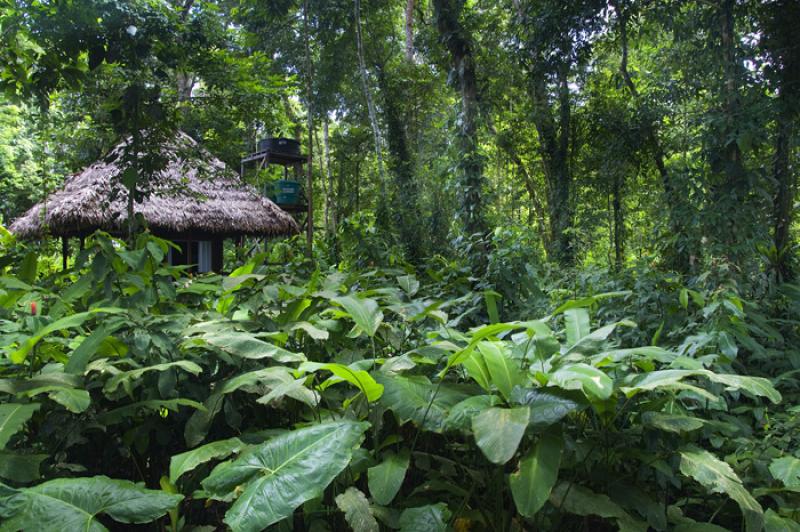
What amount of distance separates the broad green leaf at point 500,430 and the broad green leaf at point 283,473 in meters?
0.29

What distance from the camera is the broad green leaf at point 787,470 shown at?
1430mm

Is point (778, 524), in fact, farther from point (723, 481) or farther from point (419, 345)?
point (419, 345)

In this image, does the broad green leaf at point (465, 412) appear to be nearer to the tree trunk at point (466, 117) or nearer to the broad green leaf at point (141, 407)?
the broad green leaf at point (141, 407)

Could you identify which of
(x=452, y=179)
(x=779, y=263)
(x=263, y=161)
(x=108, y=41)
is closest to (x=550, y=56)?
(x=452, y=179)

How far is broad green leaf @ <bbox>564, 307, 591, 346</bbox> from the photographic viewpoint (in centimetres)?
180

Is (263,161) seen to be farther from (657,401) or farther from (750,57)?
(657,401)

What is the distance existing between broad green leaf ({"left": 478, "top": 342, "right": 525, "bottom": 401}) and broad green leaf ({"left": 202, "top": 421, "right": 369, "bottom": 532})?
0.35 m

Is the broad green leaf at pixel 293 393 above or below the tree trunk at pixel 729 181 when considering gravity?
below

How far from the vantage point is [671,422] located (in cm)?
126

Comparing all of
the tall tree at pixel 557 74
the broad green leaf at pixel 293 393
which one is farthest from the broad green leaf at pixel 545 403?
the tall tree at pixel 557 74

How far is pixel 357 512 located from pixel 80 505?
571mm

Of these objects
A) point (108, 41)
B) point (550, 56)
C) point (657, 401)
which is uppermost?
point (550, 56)

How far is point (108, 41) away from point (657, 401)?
3908 millimetres

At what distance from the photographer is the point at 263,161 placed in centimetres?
1084
